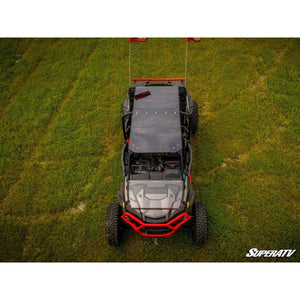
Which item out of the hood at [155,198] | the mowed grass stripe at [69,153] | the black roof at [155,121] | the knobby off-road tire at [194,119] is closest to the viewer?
the hood at [155,198]

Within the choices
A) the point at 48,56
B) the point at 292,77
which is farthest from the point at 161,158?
the point at 48,56

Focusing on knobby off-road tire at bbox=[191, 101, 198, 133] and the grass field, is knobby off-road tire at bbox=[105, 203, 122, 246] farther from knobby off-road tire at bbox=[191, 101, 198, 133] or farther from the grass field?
knobby off-road tire at bbox=[191, 101, 198, 133]

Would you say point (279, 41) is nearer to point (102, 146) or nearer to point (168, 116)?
point (168, 116)

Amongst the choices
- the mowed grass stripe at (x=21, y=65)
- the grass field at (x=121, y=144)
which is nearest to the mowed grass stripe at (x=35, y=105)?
the grass field at (x=121, y=144)

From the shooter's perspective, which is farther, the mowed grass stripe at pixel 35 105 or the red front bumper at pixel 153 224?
the mowed grass stripe at pixel 35 105

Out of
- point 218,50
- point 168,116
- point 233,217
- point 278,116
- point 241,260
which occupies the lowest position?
point 241,260

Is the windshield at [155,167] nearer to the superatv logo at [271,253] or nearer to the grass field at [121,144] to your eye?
the grass field at [121,144]

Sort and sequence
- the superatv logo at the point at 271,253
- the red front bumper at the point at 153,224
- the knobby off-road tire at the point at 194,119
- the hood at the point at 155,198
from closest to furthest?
1. the red front bumper at the point at 153,224
2. the hood at the point at 155,198
3. the superatv logo at the point at 271,253
4. the knobby off-road tire at the point at 194,119
